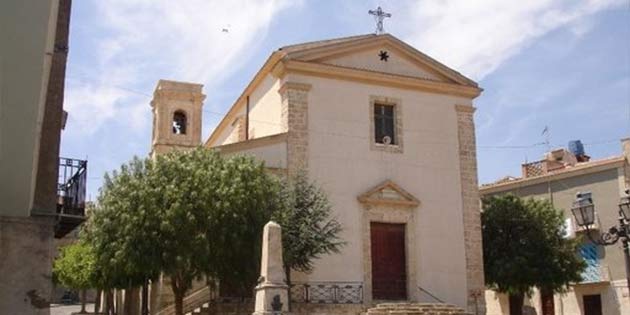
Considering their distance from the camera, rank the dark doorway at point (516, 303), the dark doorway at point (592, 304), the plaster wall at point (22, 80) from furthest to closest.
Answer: the dark doorway at point (592, 304), the dark doorway at point (516, 303), the plaster wall at point (22, 80)

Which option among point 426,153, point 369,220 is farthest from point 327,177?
point 426,153

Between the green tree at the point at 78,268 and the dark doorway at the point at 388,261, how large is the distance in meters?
8.17

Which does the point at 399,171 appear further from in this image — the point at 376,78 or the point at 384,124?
the point at 376,78

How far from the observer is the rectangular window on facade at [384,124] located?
23406 mm

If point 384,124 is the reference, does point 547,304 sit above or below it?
below

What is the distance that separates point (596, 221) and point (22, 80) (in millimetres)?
30021

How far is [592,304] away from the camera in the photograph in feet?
105

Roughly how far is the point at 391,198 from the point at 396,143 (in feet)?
6.24

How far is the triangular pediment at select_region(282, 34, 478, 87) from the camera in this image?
901 inches

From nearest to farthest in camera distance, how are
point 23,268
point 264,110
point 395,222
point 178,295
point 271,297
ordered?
1. point 23,268
2. point 271,297
3. point 178,295
4. point 395,222
5. point 264,110

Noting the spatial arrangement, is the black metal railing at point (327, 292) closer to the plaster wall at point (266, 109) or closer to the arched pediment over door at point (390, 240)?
the arched pediment over door at point (390, 240)

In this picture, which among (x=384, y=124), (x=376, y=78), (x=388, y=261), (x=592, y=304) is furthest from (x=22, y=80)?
(x=592, y=304)

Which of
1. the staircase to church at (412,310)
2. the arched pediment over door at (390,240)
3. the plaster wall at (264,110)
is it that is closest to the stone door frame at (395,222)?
the arched pediment over door at (390,240)

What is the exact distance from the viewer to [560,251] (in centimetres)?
2430
